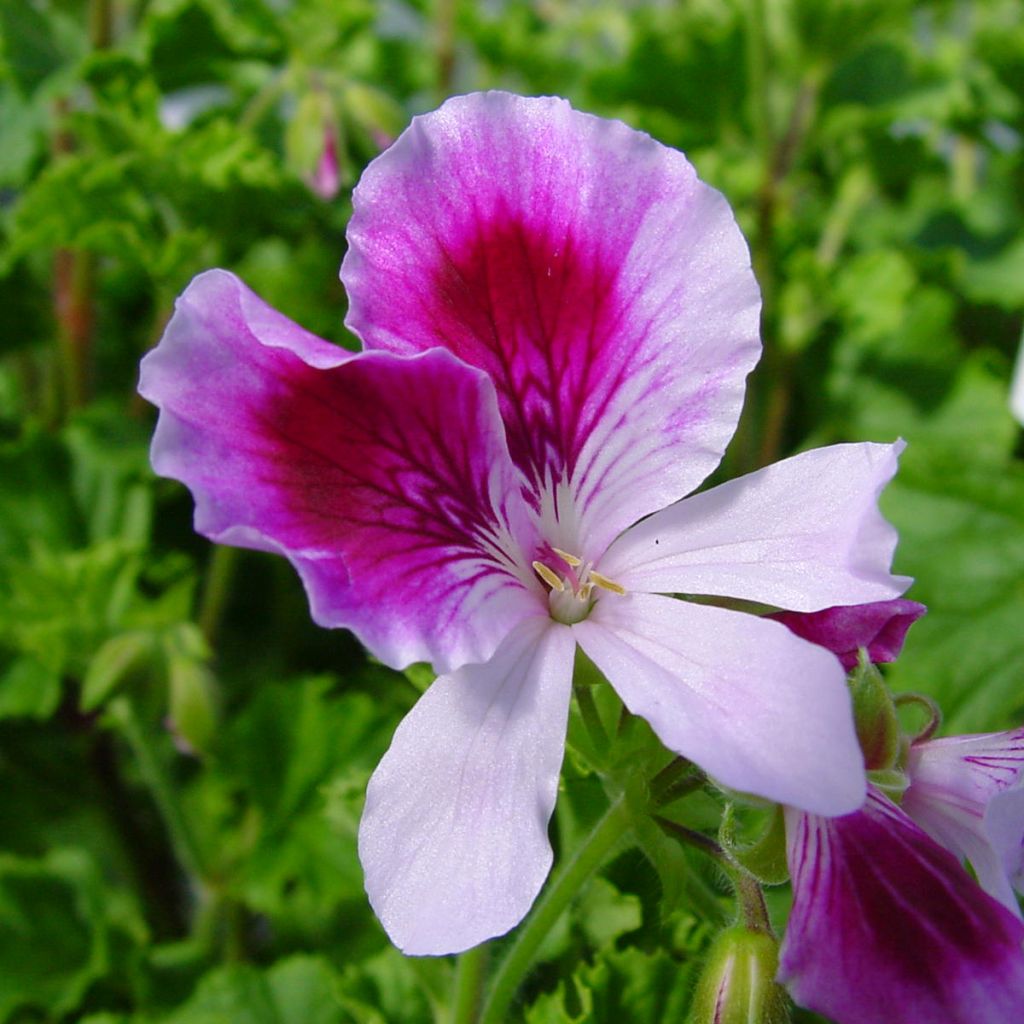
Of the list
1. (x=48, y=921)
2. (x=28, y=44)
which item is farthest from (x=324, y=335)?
(x=48, y=921)

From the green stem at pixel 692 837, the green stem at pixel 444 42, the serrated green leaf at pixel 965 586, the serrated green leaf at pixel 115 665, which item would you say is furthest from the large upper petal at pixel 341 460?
the green stem at pixel 444 42

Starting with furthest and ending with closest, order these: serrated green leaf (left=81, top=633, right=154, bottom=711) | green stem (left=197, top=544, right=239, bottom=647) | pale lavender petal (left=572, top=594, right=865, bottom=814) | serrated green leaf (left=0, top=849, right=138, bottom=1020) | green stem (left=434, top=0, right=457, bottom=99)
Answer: green stem (left=434, top=0, right=457, bottom=99) < green stem (left=197, top=544, right=239, bottom=647) < serrated green leaf (left=0, top=849, right=138, bottom=1020) < serrated green leaf (left=81, top=633, right=154, bottom=711) < pale lavender petal (left=572, top=594, right=865, bottom=814)

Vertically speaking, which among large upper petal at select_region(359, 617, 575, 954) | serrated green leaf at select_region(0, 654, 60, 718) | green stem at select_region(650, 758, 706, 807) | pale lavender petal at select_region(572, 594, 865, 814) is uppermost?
pale lavender petal at select_region(572, 594, 865, 814)

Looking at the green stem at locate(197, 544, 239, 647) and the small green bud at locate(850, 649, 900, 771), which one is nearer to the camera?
the small green bud at locate(850, 649, 900, 771)

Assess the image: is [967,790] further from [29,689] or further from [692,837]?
[29,689]

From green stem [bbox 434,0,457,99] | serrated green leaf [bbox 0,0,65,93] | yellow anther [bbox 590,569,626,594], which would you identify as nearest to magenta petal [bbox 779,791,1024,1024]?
yellow anther [bbox 590,569,626,594]

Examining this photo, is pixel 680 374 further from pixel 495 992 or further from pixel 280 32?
pixel 280 32

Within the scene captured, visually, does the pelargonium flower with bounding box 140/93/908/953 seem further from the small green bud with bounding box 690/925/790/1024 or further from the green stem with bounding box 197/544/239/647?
the green stem with bounding box 197/544/239/647

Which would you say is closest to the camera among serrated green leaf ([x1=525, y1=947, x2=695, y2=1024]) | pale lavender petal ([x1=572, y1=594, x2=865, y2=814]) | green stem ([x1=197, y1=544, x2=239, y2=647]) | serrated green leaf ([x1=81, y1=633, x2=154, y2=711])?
pale lavender petal ([x1=572, y1=594, x2=865, y2=814])
